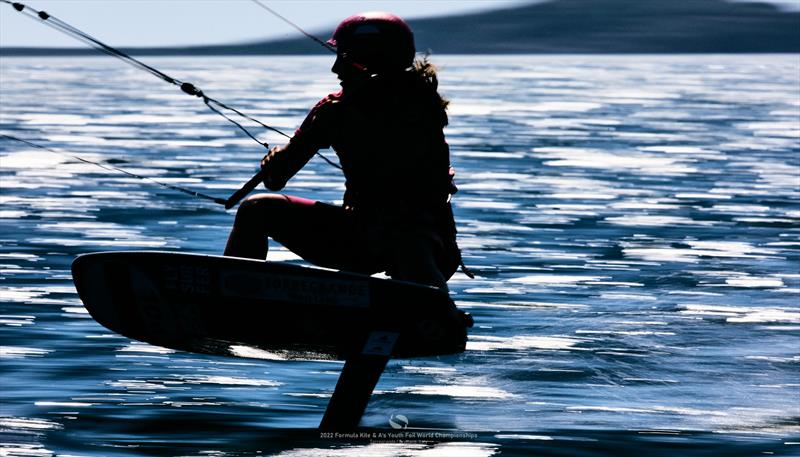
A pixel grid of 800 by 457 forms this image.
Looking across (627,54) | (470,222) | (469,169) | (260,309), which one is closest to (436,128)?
(260,309)

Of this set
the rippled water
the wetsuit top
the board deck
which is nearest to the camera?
the board deck

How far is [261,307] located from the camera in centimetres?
772

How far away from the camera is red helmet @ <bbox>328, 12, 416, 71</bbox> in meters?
7.66

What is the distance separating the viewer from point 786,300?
12133 mm

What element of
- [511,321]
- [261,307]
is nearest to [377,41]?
[261,307]

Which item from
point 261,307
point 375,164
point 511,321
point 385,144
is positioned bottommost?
point 511,321

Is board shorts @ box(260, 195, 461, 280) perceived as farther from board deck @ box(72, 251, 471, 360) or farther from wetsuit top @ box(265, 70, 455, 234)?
board deck @ box(72, 251, 471, 360)

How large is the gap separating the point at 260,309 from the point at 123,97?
4976 cm

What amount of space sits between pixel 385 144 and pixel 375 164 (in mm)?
108

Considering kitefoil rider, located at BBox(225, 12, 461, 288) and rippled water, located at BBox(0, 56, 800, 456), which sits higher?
kitefoil rider, located at BBox(225, 12, 461, 288)

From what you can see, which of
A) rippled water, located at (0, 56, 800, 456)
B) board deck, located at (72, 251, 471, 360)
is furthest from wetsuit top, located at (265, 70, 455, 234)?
rippled water, located at (0, 56, 800, 456)

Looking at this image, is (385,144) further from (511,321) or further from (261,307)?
(511,321)

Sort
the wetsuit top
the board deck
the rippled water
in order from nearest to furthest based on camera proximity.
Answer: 1. the board deck
2. the wetsuit top
3. the rippled water

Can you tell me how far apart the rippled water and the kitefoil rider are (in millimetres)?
923
